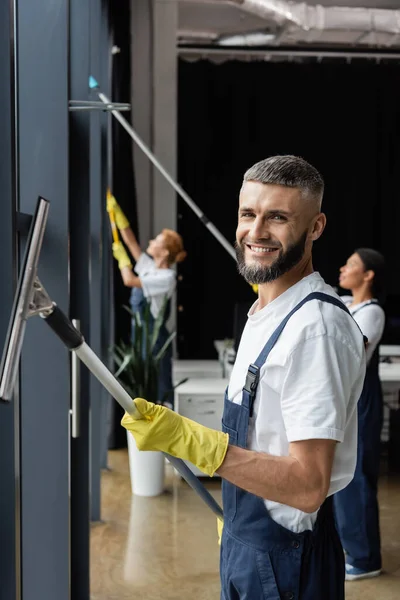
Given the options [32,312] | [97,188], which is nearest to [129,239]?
[97,188]

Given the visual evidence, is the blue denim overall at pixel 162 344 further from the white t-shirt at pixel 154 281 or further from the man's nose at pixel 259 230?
the man's nose at pixel 259 230

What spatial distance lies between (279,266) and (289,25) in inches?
197

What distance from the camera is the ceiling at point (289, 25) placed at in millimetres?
5914

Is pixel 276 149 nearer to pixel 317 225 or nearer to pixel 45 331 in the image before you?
pixel 45 331

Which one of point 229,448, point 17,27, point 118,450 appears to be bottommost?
point 118,450

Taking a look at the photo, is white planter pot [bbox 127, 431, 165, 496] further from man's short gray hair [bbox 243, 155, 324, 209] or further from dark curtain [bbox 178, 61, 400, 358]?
man's short gray hair [bbox 243, 155, 324, 209]

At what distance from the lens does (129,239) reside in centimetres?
536

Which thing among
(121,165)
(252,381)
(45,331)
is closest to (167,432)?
(252,381)

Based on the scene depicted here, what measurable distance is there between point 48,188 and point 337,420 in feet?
4.08

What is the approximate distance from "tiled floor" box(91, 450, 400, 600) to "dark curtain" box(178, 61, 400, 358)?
2.55 meters

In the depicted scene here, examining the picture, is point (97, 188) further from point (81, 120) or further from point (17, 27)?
point (17, 27)

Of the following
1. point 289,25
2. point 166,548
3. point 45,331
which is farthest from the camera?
point 289,25

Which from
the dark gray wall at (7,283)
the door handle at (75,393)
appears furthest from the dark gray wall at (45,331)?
the dark gray wall at (7,283)

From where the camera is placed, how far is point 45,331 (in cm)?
226
